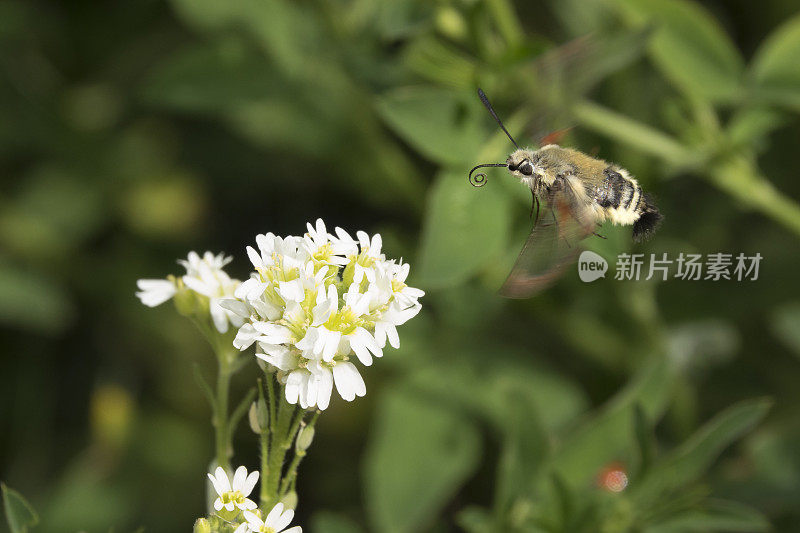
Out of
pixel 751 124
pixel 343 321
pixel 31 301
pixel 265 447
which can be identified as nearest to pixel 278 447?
pixel 265 447

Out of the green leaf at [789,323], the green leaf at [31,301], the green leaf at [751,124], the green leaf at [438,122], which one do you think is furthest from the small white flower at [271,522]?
the green leaf at [31,301]

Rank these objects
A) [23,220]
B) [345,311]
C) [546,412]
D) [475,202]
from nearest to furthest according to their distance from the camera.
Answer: [345,311], [475,202], [546,412], [23,220]

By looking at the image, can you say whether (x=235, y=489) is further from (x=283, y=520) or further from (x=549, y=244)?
(x=549, y=244)

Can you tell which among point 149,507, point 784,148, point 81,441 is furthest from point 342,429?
point 784,148

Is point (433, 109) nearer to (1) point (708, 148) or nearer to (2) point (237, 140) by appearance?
(1) point (708, 148)

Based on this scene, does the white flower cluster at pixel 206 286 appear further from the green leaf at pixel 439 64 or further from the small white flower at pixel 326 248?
the green leaf at pixel 439 64

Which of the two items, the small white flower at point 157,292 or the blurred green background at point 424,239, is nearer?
the small white flower at point 157,292
